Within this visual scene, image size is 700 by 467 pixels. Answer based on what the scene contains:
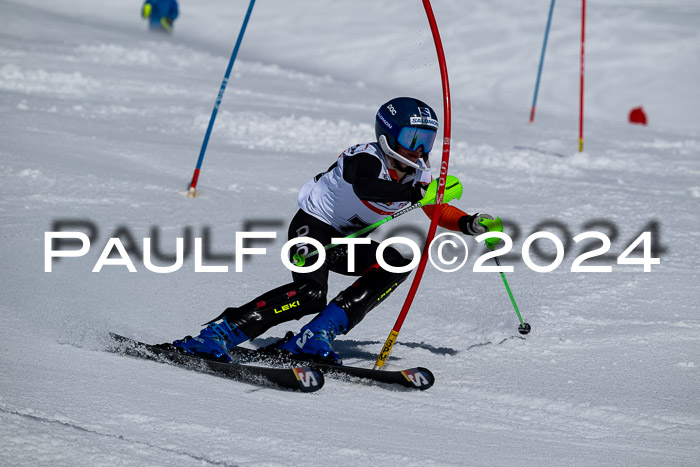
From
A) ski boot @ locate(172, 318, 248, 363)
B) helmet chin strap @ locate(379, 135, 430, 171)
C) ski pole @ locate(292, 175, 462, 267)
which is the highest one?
helmet chin strap @ locate(379, 135, 430, 171)

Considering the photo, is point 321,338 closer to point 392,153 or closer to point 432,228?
point 432,228

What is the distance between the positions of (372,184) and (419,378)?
0.92m

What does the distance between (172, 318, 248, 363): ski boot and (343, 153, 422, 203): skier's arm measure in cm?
91

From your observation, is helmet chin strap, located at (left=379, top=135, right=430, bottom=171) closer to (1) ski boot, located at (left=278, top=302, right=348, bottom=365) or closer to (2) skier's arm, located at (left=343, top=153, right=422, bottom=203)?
(2) skier's arm, located at (left=343, top=153, right=422, bottom=203)

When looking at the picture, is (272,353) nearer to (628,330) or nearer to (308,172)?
(628,330)

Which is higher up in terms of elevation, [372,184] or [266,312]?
[372,184]

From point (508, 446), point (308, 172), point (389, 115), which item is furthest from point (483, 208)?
point (508, 446)

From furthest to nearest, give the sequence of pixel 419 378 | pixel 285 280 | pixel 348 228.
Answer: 1. pixel 285 280
2. pixel 348 228
3. pixel 419 378

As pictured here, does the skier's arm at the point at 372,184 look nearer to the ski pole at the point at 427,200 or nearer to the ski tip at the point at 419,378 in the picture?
the ski pole at the point at 427,200

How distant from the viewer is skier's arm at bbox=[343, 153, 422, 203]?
385cm

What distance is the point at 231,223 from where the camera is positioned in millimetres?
7266

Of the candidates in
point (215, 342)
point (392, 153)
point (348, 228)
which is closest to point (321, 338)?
point (215, 342)

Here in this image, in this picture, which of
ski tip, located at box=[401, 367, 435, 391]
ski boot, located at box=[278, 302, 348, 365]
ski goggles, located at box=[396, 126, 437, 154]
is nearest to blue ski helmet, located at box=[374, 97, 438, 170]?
ski goggles, located at box=[396, 126, 437, 154]

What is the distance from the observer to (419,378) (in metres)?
3.82
